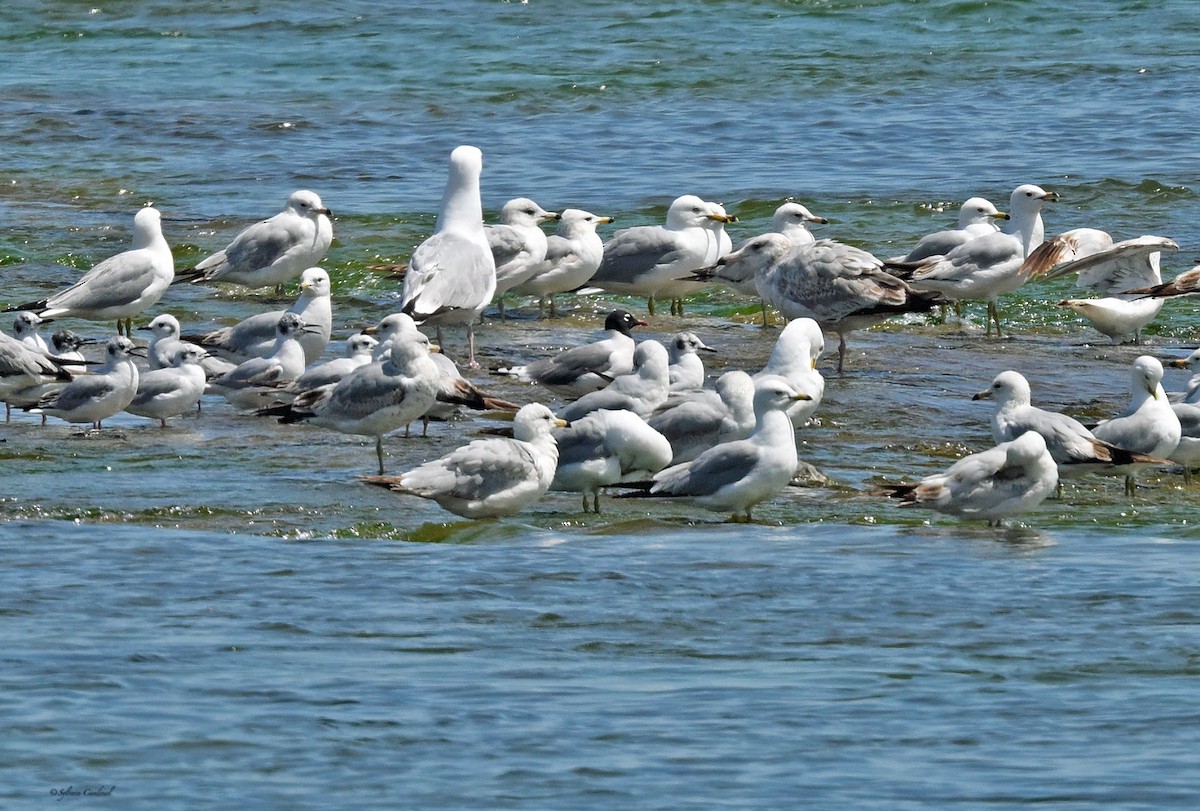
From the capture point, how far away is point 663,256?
49.5 ft

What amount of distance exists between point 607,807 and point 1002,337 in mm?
9029

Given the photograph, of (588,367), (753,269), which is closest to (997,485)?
(588,367)

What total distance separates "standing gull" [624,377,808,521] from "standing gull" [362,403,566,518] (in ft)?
1.94

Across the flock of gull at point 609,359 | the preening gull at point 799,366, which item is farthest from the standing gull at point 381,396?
the preening gull at point 799,366

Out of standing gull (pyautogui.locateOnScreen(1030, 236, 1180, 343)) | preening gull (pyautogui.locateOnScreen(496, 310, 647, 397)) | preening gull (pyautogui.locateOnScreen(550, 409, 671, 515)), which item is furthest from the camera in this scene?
standing gull (pyautogui.locateOnScreen(1030, 236, 1180, 343))

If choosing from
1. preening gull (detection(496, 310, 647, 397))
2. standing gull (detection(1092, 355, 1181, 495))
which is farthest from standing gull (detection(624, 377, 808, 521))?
preening gull (detection(496, 310, 647, 397))

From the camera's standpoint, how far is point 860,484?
32.3ft

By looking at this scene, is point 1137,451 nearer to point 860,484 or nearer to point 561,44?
point 860,484

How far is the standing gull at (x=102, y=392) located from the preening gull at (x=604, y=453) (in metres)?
2.79

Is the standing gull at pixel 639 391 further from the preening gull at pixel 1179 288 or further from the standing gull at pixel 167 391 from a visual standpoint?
the preening gull at pixel 1179 288

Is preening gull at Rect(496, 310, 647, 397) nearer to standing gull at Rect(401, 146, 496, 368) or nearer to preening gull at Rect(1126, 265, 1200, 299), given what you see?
standing gull at Rect(401, 146, 496, 368)

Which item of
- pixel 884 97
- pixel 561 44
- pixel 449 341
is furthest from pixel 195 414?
pixel 561 44

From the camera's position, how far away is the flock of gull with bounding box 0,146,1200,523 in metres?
9.16

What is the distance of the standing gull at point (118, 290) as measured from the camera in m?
14.0
